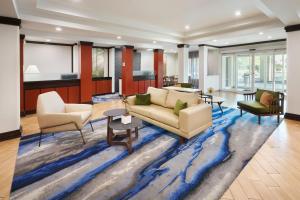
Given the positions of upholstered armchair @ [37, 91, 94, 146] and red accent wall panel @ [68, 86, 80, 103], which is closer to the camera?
upholstered armchair @ [37, 91, 94, 146]

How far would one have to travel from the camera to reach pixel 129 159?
3.17 meters

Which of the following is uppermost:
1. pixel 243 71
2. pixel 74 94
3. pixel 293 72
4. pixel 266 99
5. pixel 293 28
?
pixel 293 28

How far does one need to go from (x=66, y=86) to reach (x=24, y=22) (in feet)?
9.49

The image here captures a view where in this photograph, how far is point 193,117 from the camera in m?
3.74

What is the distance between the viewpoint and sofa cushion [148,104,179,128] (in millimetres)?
3921

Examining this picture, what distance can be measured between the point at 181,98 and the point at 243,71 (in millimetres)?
7926

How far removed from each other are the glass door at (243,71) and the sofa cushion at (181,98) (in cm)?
751

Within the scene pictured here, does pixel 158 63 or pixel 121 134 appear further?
pixel 158 63

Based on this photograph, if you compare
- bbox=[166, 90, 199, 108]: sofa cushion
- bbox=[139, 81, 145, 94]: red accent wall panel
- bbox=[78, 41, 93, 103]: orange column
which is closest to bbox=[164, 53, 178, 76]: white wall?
bbox=[139, 81, 145, 94]: red accent wall panel

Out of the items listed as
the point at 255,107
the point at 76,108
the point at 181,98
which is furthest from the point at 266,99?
the point at 76,108

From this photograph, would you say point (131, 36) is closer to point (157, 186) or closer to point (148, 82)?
point (148, 82)

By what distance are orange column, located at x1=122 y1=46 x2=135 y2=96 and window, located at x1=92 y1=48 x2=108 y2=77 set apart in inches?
92.5

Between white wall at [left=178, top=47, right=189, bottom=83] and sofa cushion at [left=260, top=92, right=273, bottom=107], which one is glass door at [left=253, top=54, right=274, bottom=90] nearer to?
white wall at [left=178, top=47, right=189, bottom=83]

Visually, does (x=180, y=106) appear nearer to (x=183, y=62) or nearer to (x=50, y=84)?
(x=50, y=84)
